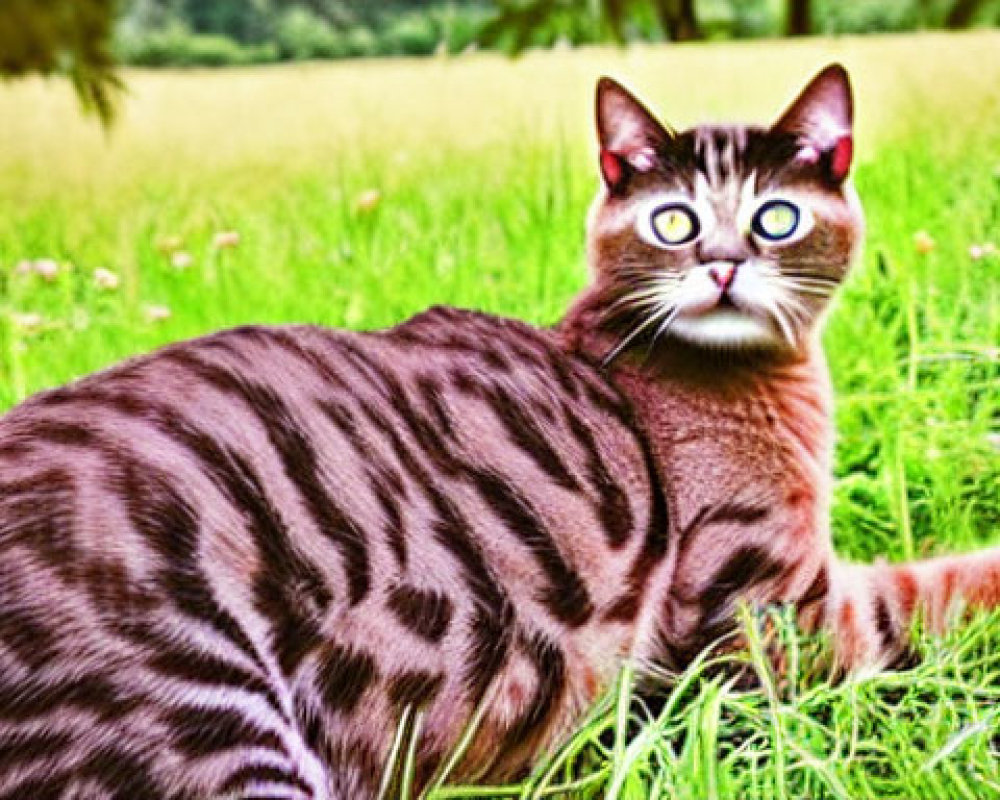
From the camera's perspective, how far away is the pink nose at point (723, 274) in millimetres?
1527

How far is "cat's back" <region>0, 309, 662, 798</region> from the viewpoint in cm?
120

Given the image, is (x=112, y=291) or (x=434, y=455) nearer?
(x=434, y=455)

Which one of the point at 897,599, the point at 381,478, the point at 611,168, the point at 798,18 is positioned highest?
the point at 798,18

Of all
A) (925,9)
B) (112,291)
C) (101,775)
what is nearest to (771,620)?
(101,775)

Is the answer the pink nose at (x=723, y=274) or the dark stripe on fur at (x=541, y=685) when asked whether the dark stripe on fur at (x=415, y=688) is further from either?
the pink nose at (x=723, y=274)

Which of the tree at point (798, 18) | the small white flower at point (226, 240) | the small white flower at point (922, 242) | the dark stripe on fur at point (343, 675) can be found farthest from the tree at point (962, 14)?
the dark stripe on fur at point (343, 675)

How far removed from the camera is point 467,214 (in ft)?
7.04

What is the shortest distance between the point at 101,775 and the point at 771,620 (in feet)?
2.23

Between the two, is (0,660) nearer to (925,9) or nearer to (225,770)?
(225,770)

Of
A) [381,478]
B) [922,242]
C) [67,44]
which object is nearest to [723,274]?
[381,478]

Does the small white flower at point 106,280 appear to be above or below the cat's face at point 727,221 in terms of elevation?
below

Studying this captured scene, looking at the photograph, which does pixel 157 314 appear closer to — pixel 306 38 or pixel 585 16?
pixel 306 38

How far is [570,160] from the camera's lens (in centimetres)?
211

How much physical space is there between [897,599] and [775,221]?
44 cm
